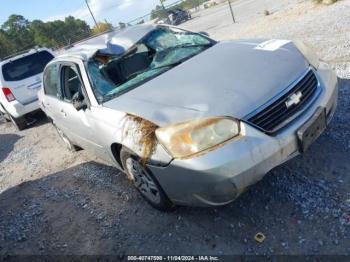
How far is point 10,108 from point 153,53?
574 cm

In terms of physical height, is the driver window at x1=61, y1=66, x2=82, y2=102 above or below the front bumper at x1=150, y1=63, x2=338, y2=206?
above

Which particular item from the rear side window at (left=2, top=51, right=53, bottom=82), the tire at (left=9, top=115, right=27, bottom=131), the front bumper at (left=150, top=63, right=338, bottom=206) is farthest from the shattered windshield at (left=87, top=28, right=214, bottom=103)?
the tire at (left=9, top=115, right=27, bottom=131)

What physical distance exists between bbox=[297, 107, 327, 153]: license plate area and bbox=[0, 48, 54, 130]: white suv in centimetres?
712

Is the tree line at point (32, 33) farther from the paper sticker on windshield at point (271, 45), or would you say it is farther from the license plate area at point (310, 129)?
the license plate area at point (310, 129)

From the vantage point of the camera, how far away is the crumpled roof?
4180 millimetres

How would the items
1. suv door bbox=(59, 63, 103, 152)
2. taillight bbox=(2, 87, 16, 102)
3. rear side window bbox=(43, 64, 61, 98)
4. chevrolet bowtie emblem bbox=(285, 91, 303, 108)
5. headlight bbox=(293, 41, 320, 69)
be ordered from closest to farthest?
1. chevrolet bowtie emblem bbox=(285, 91, 303, 108)
2. headlight bbox=(293, 41, 320, 69)
3. suv door bbox=(59, 63, 103, 152)
4. rear side window bbox=(43, 64, 61, 98)
5. taillight bbox=(2, 87, 16, 102)

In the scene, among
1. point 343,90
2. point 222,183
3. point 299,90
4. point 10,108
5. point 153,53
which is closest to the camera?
point 222,183

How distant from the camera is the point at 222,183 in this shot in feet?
8.61

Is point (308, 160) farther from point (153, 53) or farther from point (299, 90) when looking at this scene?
point (153, 53)

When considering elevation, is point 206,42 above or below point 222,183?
above

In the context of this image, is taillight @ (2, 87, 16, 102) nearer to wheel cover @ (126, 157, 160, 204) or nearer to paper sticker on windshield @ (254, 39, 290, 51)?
wheel cover @ (126, 157, 160, 204)

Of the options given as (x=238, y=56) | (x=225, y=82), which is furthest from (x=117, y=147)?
(x=238, y=56)

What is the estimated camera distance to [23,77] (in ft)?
28.1

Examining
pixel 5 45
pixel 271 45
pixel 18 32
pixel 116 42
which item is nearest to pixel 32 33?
pixel 18 32
